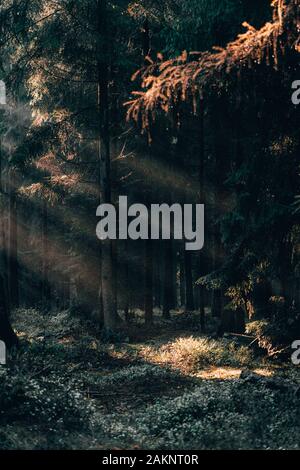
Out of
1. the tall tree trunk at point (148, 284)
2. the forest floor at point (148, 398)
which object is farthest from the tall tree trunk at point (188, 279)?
the forest floor at point (148, 398)

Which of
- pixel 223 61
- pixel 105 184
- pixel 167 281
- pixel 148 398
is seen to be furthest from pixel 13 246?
pixel 223 61

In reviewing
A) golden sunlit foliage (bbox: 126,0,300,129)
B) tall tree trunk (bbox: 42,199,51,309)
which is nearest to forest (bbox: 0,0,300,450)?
golden sunlit foliage (bbox: 126,0,300,129)

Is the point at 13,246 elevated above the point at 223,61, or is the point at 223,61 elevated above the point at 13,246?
the point at 223,61

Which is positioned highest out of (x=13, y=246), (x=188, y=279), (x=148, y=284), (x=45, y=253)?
(x=13, y=246)

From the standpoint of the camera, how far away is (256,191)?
42.4 feet

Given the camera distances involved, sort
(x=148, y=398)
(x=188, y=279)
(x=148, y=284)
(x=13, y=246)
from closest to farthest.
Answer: (x=148, y=398) < (x=148, y=284) < (x=188, y=279) < (x=13, y=246)

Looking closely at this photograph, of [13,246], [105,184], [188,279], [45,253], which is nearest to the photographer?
[105,184]

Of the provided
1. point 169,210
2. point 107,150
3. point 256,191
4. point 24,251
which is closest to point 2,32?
point 107,150

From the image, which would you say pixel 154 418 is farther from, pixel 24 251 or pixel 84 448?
pixel 24 251

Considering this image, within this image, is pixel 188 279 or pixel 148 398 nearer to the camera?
pixel 148 398

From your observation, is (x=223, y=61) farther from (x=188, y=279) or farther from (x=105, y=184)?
(x=188, y=279)

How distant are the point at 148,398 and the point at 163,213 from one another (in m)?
14.7

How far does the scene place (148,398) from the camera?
10609 millimetres
